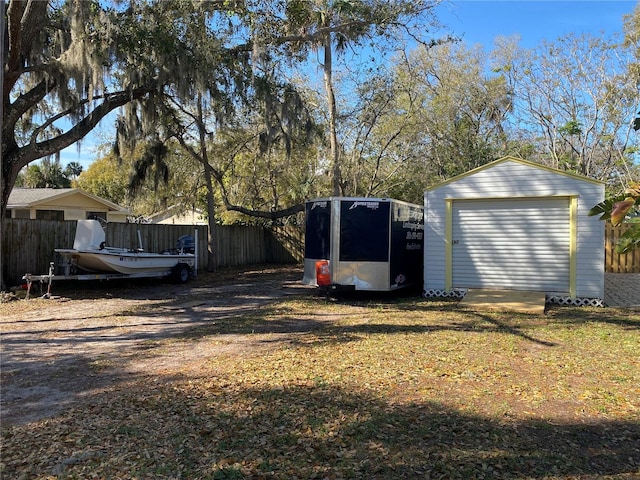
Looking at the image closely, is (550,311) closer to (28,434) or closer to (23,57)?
(28,434)

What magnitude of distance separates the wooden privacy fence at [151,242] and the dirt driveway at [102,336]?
100 centimetres

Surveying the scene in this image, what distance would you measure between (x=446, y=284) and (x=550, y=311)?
254cm

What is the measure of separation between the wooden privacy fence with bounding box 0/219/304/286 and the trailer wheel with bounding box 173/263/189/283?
2.10 metres

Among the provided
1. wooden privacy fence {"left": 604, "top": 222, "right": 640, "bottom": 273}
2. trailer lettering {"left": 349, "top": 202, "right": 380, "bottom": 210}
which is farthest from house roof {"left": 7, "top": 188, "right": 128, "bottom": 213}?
wooden privacy fence {"left": 604, "top": 222, "right": 640, "bottom": 273}

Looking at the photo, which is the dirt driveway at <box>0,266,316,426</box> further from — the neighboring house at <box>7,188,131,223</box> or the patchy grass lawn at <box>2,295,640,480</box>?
the neighboring house at <box>7,188,131,223</box>

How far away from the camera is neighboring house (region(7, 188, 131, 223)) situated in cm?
2109

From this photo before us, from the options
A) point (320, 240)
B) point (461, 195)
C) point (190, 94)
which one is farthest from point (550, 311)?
point (190, 94)

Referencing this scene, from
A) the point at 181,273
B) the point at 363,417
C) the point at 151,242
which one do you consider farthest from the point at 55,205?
the point at 363,417

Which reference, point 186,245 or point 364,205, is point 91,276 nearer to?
point 186,245

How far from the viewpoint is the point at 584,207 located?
1068 centimetres

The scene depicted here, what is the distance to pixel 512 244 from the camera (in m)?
11.6

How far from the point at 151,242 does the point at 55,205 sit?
8.29 m

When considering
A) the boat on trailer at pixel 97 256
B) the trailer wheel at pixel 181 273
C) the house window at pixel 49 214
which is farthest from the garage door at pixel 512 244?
the house window at pixel 49 214

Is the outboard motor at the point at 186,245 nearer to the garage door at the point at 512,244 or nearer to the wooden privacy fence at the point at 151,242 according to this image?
the wooden privacy fence at the point at 151,242
